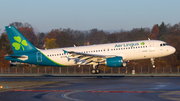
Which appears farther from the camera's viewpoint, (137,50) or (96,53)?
(96,53)

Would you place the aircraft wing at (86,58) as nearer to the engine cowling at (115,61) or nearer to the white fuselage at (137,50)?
the white fuselage at (137,50)

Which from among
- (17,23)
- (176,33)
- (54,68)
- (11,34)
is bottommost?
(54,68)

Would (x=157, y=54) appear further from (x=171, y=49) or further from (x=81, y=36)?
(x=81, y=36)

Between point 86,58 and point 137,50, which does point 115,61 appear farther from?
point 86,58

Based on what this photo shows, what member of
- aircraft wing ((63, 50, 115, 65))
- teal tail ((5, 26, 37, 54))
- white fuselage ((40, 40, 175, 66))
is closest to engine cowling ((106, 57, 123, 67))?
aircraft wing ((63, 50, 115, 65))

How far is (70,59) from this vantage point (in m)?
42.2

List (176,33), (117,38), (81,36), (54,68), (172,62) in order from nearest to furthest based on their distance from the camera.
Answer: (54,68) < (172,62) < (176,33) < (117,38) < (81,36)

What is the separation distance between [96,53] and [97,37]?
132 m

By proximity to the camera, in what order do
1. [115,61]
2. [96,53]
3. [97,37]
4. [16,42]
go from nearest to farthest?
[115,61] → [96,53] → [16,42] → [97,37]

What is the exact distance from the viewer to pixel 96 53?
41.5m

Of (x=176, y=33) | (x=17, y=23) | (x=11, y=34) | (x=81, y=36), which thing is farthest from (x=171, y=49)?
(x=81, y=36)

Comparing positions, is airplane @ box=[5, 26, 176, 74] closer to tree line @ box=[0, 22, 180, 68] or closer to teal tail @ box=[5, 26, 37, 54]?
teal tail @ box=[5, 26, 37, 54]

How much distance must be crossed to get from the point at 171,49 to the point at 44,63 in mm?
19905

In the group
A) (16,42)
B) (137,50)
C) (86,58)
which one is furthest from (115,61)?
(16,42)
